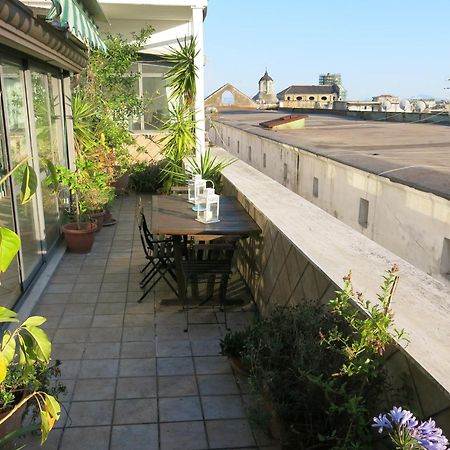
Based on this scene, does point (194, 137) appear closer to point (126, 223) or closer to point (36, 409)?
point (126, 223)

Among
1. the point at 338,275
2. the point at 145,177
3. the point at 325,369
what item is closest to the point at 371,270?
the point at 338,275

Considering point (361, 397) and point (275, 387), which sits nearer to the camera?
point (361, 397)

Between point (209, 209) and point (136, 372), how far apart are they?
1697mm

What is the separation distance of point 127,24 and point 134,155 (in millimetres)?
2728

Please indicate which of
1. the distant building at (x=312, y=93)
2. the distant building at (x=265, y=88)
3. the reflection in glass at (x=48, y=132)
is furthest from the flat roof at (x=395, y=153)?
the distant building at (x=265, y=88)

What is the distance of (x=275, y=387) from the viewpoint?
2.44 metres

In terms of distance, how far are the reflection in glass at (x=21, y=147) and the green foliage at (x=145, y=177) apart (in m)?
5.15

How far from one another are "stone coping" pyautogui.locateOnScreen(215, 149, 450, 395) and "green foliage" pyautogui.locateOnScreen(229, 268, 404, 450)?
126 mm

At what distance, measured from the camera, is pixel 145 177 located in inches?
418

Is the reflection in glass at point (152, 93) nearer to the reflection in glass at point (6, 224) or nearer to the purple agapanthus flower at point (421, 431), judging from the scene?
the reflection in glass at point (6, 224)

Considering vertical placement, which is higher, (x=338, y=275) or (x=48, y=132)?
(x=48, y=132)

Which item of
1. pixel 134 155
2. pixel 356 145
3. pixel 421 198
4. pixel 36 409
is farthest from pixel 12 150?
pixel 356 145

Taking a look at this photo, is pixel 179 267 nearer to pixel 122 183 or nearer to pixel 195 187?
pixel 195 187

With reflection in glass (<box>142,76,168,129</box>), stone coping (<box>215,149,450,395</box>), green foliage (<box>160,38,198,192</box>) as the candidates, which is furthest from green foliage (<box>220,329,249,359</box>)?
reflection in glass (<box>142,76,168,129</box>)
